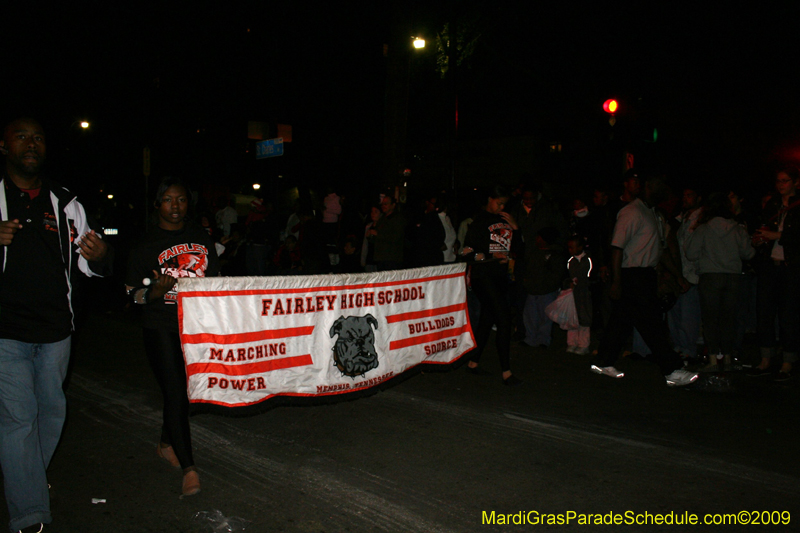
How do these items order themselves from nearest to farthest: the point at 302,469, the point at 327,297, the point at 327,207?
the point at 302,469 → the point at 327,297 → the point at 327,207

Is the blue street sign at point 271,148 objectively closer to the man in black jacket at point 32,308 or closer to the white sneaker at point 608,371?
the white sneaker at point 608,371

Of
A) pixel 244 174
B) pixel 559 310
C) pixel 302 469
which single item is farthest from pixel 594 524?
pixel 244 174

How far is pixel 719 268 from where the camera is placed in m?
6.97

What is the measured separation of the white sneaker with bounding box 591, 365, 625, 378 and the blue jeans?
5297 millimetres

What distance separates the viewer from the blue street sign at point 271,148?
14.9 meters

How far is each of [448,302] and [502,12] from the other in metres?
23.5

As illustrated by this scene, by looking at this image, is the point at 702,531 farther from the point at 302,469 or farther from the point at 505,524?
the point at 302,469

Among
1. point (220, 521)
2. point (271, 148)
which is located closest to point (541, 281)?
point (220, 521)

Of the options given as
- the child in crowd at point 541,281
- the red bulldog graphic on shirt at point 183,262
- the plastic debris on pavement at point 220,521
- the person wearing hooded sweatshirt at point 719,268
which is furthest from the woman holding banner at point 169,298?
the person wearing hooded sweatshirt at point 719,268

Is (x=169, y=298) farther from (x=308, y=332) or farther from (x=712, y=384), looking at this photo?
(x=712, y=384)

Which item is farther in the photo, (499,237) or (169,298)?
(499,237)

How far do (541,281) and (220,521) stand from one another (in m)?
5.63

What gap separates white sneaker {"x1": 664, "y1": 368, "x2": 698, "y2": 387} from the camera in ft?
20.2

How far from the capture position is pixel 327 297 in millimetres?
4770
